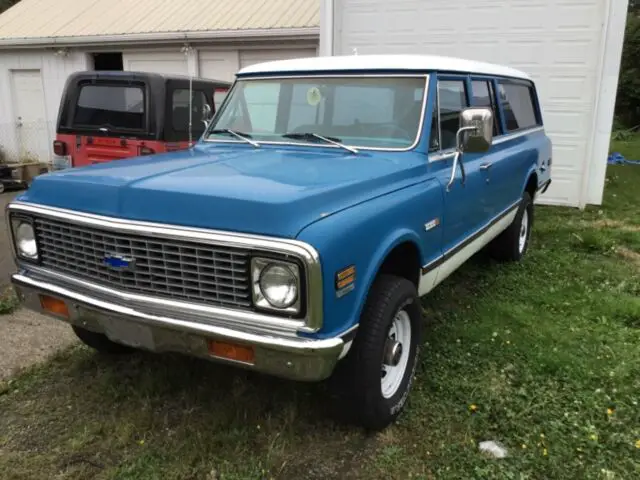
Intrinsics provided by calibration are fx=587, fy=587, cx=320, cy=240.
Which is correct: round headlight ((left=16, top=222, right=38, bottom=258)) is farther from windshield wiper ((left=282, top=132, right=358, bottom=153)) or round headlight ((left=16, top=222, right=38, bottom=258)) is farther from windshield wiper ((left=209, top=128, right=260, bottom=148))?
windshield wiper ((left=282, top=132, right=358, bottom=153))

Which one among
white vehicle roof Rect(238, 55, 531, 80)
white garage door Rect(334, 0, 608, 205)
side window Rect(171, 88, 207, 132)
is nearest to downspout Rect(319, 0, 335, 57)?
white garage door Rect(334, 0, 608, 205)

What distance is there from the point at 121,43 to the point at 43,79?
8.12ft

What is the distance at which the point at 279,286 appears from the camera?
244cm

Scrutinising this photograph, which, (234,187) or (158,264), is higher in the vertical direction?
(234,187)

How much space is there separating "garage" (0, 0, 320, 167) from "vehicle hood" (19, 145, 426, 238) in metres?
7.88

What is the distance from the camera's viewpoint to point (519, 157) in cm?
535

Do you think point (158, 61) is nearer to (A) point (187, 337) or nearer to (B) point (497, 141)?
(B) point (497, 141)

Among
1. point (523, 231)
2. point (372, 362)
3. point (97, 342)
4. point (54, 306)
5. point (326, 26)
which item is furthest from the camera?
point (326, 26)

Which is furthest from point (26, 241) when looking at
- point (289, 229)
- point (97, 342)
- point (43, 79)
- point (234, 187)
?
point (43, 79)

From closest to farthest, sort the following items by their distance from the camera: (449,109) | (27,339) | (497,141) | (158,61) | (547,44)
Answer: (449,109), (27,339), (497,141), (547,44), (158,61)

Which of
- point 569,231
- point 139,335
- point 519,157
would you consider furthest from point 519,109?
point 139,335

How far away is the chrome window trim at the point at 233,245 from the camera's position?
2.35 m

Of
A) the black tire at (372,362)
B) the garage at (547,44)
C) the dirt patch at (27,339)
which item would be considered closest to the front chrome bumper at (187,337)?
the black tire at (372,362)

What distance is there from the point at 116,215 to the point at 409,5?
25.3ft
